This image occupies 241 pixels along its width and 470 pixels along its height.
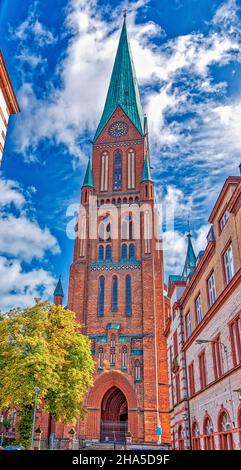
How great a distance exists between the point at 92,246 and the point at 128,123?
20.8 m

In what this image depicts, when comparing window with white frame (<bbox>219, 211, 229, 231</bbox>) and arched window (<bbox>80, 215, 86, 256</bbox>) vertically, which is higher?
arched window (<bbox>80, 215, 86, 256</bbox>)

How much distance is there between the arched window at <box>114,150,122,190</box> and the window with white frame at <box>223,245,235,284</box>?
41.0 metres

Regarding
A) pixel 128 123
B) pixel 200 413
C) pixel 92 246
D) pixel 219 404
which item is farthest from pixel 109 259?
pixel 219 404

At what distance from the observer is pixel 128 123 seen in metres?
63.2

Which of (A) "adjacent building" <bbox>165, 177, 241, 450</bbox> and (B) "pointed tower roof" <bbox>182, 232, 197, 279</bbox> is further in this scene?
(B) "pointed tower roof" <bbox>182, 232, 197, 279</bbox>

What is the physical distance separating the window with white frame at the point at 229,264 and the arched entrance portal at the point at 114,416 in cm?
3088

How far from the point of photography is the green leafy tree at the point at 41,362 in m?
25.7

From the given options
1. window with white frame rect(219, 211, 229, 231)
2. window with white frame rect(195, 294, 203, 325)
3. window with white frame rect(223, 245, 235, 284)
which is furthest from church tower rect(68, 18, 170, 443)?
window with white frame rect(219, 211, 229, 231)

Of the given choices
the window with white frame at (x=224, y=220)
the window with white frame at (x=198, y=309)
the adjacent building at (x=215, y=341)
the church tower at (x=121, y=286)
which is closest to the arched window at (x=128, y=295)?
the church tower at (x=121, y=286)

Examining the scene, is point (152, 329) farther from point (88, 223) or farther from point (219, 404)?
point (219, 404)

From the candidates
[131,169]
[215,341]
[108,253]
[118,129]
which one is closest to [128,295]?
[108,253]

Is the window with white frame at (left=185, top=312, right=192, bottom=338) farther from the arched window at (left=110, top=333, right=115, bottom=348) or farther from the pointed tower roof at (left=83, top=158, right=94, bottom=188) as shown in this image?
the pointed tower roof at (left=83, top=158, right=94, bottom=188)

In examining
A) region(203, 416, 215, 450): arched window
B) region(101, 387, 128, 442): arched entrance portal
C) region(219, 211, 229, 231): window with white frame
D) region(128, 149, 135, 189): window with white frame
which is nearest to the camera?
region(219, 211, 229, 231): window with white frame

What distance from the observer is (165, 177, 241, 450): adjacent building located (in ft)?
53.5
